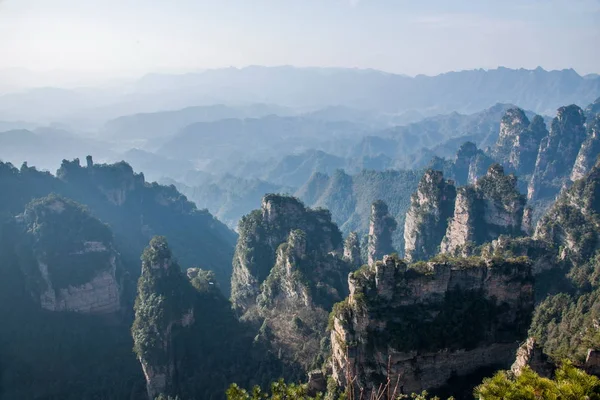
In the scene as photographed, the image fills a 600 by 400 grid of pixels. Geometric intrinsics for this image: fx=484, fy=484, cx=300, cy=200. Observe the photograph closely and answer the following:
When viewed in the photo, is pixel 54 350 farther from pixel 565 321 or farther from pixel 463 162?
pixel 463 162

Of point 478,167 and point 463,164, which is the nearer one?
point 478,167

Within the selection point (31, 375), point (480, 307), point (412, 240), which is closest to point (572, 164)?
point (412, 240)

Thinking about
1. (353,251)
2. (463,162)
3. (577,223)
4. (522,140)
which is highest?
(522,140)

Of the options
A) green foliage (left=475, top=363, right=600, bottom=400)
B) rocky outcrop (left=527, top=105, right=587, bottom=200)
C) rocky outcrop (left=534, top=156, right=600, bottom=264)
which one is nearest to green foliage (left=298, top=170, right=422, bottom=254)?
rocky outcrop (left=527, top=105, right=587, bottom=200)

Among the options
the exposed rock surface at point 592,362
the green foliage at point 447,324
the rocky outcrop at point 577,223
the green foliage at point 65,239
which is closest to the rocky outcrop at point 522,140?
the rocky outcrop at point 577,223

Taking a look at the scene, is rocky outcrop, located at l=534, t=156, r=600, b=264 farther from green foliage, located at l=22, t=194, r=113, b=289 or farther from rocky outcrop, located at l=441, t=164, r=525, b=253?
green foliage, located at l=22, t=194, r=113, b=289

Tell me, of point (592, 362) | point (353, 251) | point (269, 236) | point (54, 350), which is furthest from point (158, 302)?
point (592, 362)

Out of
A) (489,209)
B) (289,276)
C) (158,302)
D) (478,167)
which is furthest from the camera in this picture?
(478,167)
